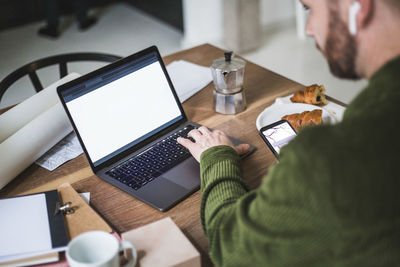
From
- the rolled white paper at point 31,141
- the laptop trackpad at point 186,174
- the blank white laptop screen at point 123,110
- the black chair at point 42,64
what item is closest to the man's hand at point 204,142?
the laptop trackpad at point 186,174

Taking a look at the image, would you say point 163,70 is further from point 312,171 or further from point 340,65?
point 312,171

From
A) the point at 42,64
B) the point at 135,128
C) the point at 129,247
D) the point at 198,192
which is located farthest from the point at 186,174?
the point at 42,64

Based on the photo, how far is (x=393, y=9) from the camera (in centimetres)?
77

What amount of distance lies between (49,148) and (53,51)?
10.4 feet

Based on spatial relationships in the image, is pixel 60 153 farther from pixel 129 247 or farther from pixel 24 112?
pixel 129 247

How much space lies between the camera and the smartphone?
1.34m

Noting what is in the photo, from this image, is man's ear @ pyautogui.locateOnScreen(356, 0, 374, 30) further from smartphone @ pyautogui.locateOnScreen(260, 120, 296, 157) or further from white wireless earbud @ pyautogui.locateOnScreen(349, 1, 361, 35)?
smartphone @ pyautogui.locateOnScreen(260, 120, 296, 157)

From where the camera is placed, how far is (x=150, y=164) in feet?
4.35

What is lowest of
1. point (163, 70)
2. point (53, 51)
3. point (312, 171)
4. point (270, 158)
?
point (53, 51)

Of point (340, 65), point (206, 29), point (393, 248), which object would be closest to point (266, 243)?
point (393, 248)

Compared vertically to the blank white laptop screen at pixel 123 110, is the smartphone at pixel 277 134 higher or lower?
Answer: lower

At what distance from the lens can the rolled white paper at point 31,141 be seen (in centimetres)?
128

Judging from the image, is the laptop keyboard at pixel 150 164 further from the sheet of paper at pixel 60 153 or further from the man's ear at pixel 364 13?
the man's ear at pixel 364 13

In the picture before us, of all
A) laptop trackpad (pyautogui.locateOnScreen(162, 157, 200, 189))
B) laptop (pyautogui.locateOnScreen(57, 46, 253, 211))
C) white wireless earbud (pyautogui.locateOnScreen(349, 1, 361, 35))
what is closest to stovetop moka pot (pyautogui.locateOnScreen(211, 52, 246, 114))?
laptop (pyautogui.locateOnScreen(57, 46, 253, 211))
